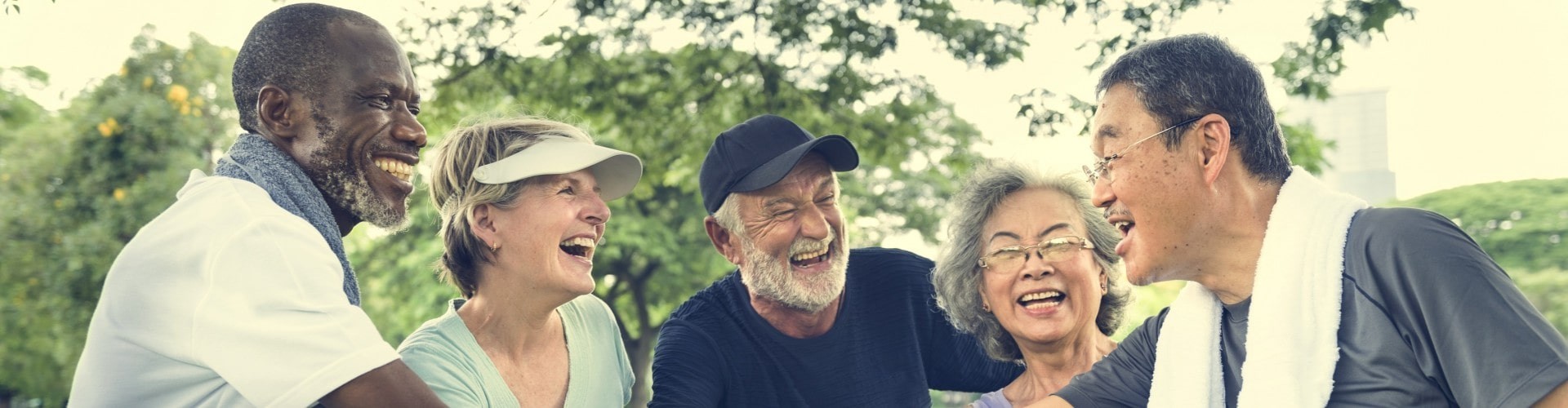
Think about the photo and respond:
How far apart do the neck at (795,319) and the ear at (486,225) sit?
1024 mm

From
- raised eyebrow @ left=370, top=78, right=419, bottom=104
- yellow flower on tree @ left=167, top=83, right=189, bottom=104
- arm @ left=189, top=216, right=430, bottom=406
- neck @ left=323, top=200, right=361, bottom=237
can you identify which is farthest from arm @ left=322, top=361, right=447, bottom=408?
yellow flower on tree @ left=167, top=83, right=189, bottom=104

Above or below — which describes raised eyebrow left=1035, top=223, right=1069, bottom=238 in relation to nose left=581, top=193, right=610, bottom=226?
below

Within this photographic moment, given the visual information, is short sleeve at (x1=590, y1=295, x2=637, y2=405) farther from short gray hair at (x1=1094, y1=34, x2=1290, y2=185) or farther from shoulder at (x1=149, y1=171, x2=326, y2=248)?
short gray hair at (x1=1094, y1=34, x2=1290, y2=185)

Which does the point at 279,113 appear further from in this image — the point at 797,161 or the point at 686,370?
the point at 797,161

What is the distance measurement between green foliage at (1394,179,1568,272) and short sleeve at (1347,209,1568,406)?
33.6ft

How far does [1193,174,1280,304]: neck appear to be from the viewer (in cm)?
297

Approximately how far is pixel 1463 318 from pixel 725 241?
2859 mm

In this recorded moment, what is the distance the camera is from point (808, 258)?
4.49 metres

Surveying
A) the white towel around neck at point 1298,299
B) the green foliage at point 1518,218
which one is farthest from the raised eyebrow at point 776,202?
the green foliage at point 1518,218

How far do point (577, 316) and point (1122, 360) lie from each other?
6.18 ft

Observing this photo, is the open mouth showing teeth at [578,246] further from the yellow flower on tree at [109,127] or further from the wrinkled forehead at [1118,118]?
the yellow flower on tree at [109,127]

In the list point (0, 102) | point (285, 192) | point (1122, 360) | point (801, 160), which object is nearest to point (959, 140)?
point (801, 160)

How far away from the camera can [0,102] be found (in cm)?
1616

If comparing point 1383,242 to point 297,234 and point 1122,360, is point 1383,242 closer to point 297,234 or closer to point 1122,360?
point 1122,360
